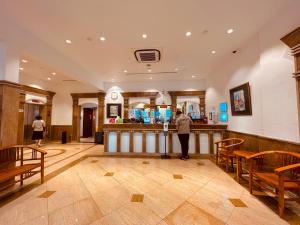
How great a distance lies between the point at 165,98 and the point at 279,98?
5275 mm

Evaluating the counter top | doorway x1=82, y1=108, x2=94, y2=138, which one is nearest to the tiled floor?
the counter top

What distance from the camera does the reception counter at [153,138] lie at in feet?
16.8

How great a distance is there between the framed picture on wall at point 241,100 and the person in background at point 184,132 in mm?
1442

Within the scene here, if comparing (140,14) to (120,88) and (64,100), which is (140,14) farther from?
(64,100)

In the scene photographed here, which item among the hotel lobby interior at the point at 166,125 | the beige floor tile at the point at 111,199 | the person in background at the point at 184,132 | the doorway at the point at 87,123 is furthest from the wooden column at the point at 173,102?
Answer: the doorway at the point at 87,123

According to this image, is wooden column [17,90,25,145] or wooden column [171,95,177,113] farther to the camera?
wooden column [171,95,177,113]

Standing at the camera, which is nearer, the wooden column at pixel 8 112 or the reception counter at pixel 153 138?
the wooden column at pixel 8 112

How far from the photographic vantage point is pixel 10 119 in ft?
9.50

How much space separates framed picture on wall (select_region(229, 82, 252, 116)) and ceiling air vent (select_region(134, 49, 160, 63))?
259 centimetres

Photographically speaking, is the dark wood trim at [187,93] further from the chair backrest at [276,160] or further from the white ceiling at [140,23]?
the chair backrest at [276,160]

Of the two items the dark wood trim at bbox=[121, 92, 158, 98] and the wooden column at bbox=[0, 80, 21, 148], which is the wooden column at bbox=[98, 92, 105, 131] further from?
the wooden column at bbox=[0, 80, 21, 148]

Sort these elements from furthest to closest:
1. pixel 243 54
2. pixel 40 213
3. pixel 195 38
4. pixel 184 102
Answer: pixel 184 102, pixel 243 54, pixel 195 38, pixel 40 213

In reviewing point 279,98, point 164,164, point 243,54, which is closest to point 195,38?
point 243,54

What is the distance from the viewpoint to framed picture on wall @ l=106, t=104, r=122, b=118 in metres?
8.02
